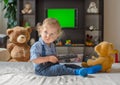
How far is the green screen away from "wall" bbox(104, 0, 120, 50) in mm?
628

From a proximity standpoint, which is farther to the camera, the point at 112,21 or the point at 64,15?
the point at 112,21

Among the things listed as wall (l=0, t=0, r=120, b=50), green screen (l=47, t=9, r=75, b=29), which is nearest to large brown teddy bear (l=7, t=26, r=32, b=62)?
green screen (l=47, t=9, r=75, b=29)

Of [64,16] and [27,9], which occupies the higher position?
[27,9]

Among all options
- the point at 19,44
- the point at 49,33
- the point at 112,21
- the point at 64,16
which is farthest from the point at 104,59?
the point at 112,21

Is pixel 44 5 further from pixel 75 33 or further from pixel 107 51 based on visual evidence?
pixel 107 51

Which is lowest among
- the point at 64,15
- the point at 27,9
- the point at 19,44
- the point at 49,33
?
the point at 19,44

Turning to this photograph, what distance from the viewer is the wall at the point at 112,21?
4367mm

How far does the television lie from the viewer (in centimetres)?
424

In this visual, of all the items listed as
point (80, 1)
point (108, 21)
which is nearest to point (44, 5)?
point (80, 1)

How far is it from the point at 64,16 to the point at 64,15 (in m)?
0.02

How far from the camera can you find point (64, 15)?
4254 mm

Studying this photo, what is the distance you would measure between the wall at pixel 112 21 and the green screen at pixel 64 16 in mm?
628

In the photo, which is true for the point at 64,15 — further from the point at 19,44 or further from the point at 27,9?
the point at 19,44

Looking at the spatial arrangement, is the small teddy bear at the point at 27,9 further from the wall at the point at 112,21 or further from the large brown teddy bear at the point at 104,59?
the large brown teddy bear at the point at 104,59
